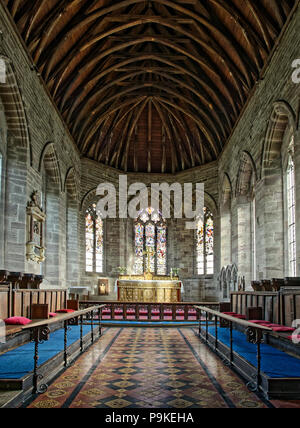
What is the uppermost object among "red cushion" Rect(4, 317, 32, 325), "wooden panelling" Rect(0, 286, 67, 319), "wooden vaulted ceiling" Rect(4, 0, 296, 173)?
"wooden vaulted ceiling" Rect(4, 0, 296, 173)

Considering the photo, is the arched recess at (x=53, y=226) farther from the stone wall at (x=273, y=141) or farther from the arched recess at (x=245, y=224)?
the stone wall at (x=273, y=141)

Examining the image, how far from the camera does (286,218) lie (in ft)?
40.0

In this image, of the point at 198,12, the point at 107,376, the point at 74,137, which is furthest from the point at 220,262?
the point at 107,376

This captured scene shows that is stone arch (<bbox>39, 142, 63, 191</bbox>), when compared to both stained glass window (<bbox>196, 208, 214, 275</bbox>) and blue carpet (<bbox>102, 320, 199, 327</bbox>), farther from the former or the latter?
stained glass window (<bbox>196, 208, 214, 275</bbox>)

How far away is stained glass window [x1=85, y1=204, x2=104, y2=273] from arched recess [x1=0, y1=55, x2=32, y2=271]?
8579 millimetres

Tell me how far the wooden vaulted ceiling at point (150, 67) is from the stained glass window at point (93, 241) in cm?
278

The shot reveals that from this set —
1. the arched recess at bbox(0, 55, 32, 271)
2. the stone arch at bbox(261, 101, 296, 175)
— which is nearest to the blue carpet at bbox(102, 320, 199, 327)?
the arched recess at bbox(0, 55, 32, 271)

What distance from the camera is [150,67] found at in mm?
16219

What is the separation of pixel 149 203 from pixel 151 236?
1698mm

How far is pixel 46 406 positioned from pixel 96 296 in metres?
15.4

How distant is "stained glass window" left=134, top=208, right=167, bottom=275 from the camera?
2148cm

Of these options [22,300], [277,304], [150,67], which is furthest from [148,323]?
[150,67]

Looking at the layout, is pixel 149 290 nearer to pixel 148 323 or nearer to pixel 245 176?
pixel 148 323

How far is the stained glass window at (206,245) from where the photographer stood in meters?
20.2
